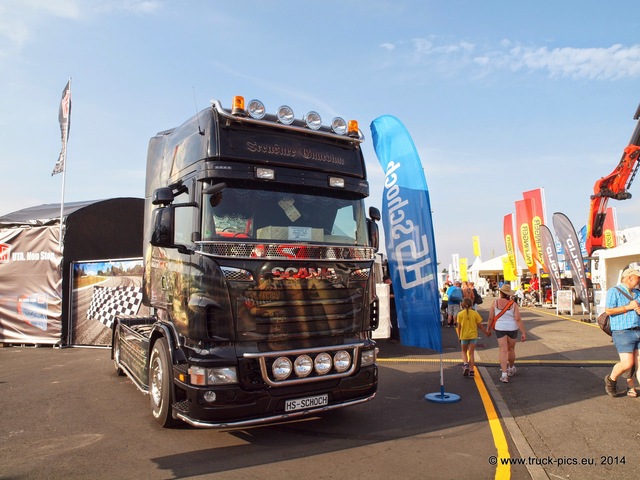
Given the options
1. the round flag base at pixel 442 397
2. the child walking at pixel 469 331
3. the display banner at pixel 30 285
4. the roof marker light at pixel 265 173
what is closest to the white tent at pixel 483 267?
the child walking at pixel 469 331

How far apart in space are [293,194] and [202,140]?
3.75 ft

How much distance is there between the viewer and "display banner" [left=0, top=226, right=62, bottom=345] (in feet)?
41.0

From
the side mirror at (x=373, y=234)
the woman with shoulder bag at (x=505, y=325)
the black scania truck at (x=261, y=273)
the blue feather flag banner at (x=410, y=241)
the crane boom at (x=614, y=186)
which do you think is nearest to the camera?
the black scania truck at (x=261, y=273)

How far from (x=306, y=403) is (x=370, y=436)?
873 mm

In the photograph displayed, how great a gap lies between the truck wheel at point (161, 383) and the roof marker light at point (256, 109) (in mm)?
2724

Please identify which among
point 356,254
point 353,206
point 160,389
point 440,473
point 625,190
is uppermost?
point 625,190

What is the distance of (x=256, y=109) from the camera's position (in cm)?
517

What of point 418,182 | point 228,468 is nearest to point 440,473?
point 228,468

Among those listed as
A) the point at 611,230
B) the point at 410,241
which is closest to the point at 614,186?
the point at 611,230

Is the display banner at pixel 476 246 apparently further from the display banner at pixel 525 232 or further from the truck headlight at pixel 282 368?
the truck headlight at pixel 282 368

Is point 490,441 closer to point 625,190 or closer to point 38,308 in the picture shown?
point 38,308

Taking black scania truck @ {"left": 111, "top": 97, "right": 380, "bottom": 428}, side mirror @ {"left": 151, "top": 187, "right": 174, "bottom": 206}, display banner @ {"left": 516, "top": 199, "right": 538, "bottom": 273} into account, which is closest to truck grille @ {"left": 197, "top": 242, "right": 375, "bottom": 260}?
black scania truck @ {"left": 111, "top": 97, "right": 380, "bottom": 428}

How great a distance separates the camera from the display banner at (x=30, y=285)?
12.5 meters

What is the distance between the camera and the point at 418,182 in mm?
6750
